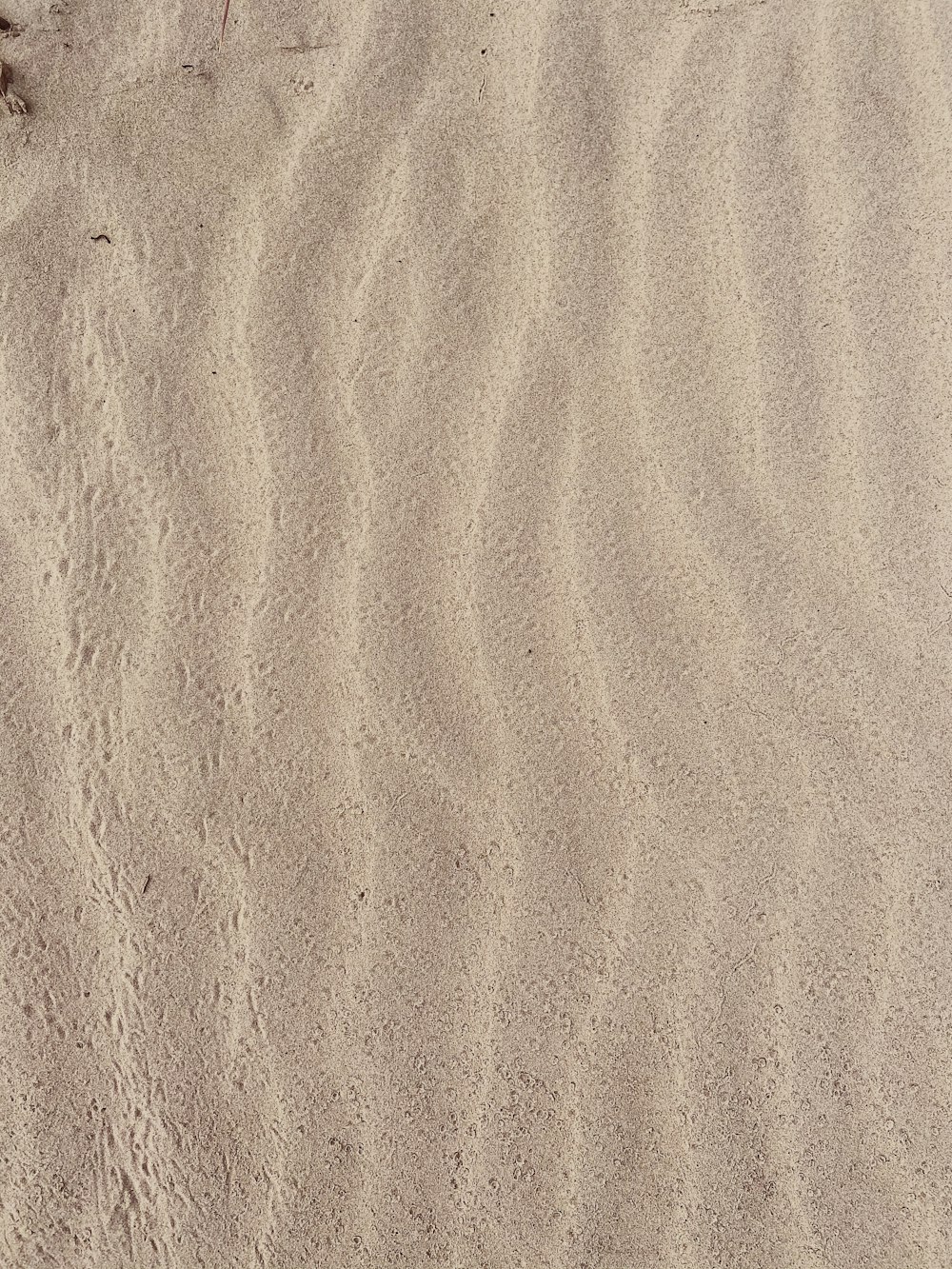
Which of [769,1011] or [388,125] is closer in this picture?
[769,1011]

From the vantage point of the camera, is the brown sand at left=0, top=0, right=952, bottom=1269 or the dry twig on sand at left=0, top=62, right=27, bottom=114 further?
the dry twig on sand at left=0, top=62, right=27, bottom=114

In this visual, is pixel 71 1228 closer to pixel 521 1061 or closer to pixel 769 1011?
pixel 521 1061

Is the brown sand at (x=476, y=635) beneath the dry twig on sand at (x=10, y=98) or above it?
beneath

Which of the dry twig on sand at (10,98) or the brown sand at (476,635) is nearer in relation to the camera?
the brown sand at (476,635)

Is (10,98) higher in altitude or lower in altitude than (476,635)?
higher

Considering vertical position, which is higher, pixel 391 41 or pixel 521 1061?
pixel 391 41

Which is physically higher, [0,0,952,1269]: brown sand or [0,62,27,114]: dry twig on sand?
[0,62,27,114]: dry twig on sand

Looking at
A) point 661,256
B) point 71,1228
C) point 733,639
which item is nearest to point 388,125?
point 661,256

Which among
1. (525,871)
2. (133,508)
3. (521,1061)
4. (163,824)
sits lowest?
(521,1061)
